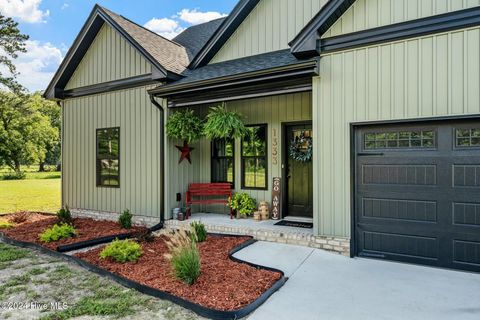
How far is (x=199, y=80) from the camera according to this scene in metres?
6.71

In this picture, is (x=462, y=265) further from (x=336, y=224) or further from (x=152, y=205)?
(x=152, y=205)

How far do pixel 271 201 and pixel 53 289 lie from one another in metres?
4.77

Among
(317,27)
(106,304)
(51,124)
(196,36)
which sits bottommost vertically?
(106,304)

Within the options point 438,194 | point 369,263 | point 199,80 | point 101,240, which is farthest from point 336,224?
point 101,240

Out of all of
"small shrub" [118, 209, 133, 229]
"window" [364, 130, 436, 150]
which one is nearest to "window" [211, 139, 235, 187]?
"small shrub" [118, 209, 133, 229]

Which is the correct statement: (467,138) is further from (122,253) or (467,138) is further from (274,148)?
(122,253)

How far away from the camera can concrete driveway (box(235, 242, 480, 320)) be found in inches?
132

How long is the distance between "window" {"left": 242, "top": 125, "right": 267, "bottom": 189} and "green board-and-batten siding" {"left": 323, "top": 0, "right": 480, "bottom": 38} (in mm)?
3029

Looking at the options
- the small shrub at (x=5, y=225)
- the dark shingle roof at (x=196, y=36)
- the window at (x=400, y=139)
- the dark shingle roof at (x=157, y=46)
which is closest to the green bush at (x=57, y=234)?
the small shrub at (x=5, y=225)

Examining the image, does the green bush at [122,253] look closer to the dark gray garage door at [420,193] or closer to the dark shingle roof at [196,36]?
the dark gray garage door at [420,193]

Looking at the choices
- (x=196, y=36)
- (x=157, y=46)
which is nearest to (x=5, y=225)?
(x=157, y=46)

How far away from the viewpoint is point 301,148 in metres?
7.26

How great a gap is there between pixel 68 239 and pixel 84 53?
5.56m

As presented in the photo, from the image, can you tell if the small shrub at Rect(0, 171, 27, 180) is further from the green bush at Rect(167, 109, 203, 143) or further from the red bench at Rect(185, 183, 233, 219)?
the green bush at Rect(167, 109, 203, 143)
